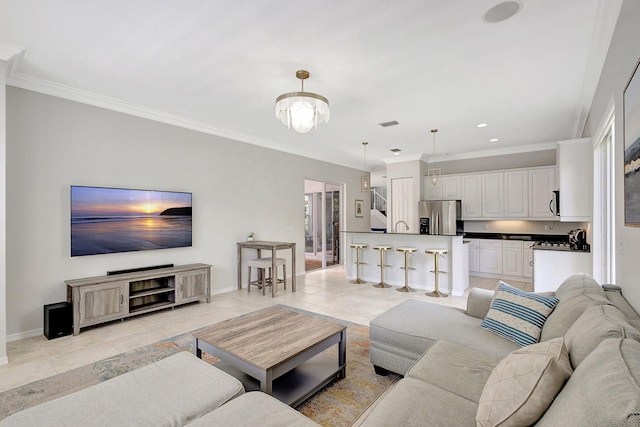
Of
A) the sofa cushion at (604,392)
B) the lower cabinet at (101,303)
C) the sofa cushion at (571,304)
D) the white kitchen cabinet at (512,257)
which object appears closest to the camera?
the sofa cushion at (604,392)

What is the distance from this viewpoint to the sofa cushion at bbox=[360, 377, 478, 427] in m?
1.31

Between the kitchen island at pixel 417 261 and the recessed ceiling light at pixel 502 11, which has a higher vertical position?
the recessed ceiling light at pixel 502 11

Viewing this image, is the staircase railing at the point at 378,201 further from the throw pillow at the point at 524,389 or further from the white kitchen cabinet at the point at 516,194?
the throw pillow at the point at 524,389

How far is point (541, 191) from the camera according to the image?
6.25 metres

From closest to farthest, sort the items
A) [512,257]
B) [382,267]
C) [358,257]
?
[382,267]
[358,257]
[512,257]

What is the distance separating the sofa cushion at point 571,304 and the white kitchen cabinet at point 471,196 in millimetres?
5126

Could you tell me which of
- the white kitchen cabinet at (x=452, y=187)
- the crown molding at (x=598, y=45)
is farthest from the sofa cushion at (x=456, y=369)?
the white kitchen cabinet at (x=452, y=187)

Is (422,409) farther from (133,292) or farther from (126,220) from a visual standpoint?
(126,220)

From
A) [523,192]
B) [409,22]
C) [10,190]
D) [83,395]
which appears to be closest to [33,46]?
[10,190]

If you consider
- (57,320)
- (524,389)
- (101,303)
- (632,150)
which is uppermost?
(632,150)

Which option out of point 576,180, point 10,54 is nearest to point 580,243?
point 576,180

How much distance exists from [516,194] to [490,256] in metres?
1.42

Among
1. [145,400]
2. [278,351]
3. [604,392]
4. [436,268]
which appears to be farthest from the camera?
[436,268]

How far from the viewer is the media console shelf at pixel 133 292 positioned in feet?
11.3
